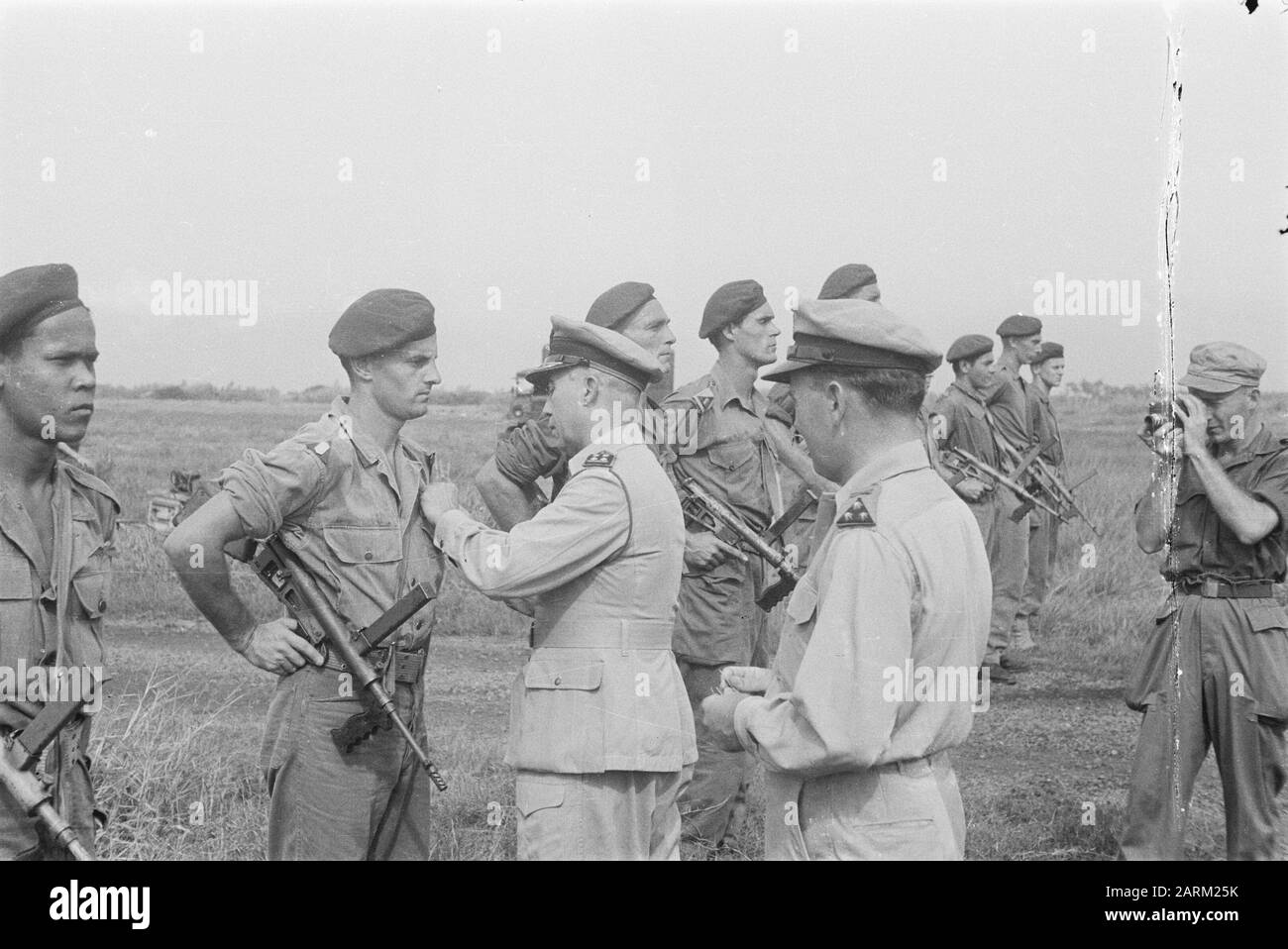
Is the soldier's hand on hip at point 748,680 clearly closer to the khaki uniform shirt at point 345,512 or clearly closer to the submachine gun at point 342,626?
the submachine gun at point 342,626

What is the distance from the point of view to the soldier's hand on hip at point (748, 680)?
349 cm

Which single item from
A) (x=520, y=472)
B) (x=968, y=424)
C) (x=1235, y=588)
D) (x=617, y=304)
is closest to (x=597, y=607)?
(x=520, y=472)

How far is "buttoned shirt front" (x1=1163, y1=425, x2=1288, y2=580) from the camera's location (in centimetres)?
501

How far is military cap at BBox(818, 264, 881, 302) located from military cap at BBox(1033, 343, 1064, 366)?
115 centimetres

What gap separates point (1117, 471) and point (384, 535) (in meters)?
4.99

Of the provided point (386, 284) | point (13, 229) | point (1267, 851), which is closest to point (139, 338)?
point (13, 229)

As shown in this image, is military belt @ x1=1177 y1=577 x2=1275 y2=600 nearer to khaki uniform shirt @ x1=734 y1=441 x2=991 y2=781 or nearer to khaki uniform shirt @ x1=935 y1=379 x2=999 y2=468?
khaki uniform shirt @ x1=734 y1=441 x2=991 y2=781

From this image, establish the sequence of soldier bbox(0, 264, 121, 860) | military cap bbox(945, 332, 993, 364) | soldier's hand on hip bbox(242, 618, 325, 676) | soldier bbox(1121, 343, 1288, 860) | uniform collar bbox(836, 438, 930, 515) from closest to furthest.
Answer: uniform collar bbox(836, 438, 930, 515) < soldier bbox(0, 264, 121, 860) < soldier's hand on hip bbox(242, 618, 325, 676) < soldier bbox(1121, 343, 1288, 860) < military cap bbox(945, 332, 993, 364)

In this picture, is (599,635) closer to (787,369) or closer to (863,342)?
(787,369)

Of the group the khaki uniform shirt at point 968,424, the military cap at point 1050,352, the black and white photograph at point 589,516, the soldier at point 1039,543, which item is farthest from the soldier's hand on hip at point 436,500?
the khaki uniform shirt at point 968,424

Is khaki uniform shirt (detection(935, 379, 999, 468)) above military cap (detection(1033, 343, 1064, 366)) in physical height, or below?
below

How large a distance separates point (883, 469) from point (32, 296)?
243 cm

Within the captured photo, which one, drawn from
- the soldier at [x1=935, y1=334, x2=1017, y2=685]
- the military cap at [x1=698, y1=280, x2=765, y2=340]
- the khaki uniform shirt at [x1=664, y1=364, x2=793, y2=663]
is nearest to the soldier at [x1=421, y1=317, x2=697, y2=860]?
the khaki uniform shirt at [x1=664, y1=364, x2=793, y2=663]

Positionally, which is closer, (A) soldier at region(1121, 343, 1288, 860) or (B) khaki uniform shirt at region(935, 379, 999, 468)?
(A) soldier at region(1121, 343, 1288, 860)
